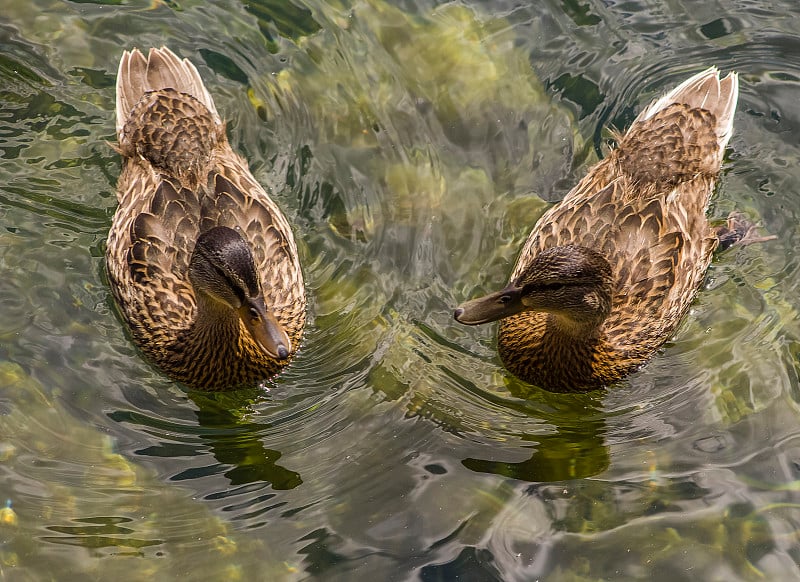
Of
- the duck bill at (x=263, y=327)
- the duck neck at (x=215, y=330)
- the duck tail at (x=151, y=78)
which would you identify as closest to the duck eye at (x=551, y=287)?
the duck bill at (x=263, y=327)

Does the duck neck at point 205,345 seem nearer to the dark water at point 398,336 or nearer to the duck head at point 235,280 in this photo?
the dark water at point 398,336

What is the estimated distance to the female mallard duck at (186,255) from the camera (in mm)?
6891

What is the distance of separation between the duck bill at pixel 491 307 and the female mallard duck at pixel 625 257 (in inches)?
0.7

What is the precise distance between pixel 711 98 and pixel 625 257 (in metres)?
1.83

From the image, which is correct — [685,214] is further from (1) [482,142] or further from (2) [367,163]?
(2) [367,163]

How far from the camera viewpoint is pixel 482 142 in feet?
27.6

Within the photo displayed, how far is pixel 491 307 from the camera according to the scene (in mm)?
6473

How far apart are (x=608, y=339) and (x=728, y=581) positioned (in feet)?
5.84

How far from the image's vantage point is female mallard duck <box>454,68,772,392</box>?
23.2ft

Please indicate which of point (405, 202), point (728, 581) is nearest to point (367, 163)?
point (405, 202)

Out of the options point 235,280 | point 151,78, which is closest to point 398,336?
point 235,280

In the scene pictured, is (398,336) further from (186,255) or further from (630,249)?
(630,249)

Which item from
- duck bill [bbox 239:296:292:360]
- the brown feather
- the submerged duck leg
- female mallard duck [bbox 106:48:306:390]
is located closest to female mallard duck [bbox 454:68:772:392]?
the brown feather

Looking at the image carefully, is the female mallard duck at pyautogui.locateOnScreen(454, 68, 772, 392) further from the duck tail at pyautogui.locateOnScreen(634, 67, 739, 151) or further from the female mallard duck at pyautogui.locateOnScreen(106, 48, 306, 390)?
the female mallard duck at pyautogui.locateOnScreen(106, 48, 306, 390)
